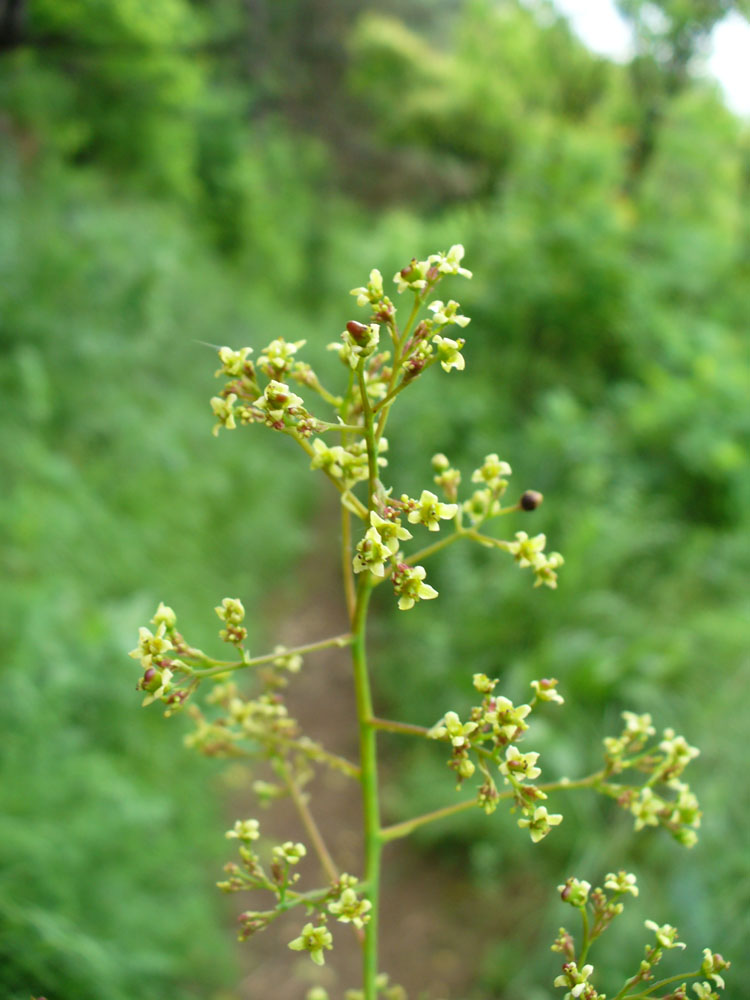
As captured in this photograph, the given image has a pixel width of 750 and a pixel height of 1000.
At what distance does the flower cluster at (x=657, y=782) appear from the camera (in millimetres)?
1268

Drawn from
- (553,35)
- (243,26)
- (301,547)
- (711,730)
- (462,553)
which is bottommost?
(711,730)

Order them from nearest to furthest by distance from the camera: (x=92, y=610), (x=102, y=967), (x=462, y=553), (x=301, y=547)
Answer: (x=102, y=967) < (x=92, y=610) < (x=462, y=553) < (x=301, y=547)

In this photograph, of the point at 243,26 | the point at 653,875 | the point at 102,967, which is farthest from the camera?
the point at 243,26

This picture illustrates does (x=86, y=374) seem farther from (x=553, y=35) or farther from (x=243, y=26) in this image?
(x=243, y=26)

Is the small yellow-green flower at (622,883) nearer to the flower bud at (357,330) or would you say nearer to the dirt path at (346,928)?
the flower bud at (357,330)

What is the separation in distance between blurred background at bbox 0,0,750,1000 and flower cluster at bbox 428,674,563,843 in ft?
3.91

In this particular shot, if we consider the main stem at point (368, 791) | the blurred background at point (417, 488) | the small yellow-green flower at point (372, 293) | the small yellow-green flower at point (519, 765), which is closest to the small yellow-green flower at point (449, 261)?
the small yellow-green flower at point (372, 293)

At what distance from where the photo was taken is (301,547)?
7.64 meters

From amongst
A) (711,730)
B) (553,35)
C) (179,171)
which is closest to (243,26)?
(179,171)

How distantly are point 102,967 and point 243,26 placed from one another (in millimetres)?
15810

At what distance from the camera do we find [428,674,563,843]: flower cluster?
108 centimetres

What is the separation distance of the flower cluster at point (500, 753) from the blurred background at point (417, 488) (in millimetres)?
1193

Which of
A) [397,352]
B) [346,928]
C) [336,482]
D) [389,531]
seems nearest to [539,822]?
[389,531]

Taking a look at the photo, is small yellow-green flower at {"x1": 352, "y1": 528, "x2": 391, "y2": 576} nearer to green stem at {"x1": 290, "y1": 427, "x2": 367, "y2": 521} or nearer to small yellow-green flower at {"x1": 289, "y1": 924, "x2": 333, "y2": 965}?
green stem at {"x1": 290, "y1": 427, "x2": 367, "y2": 521}
